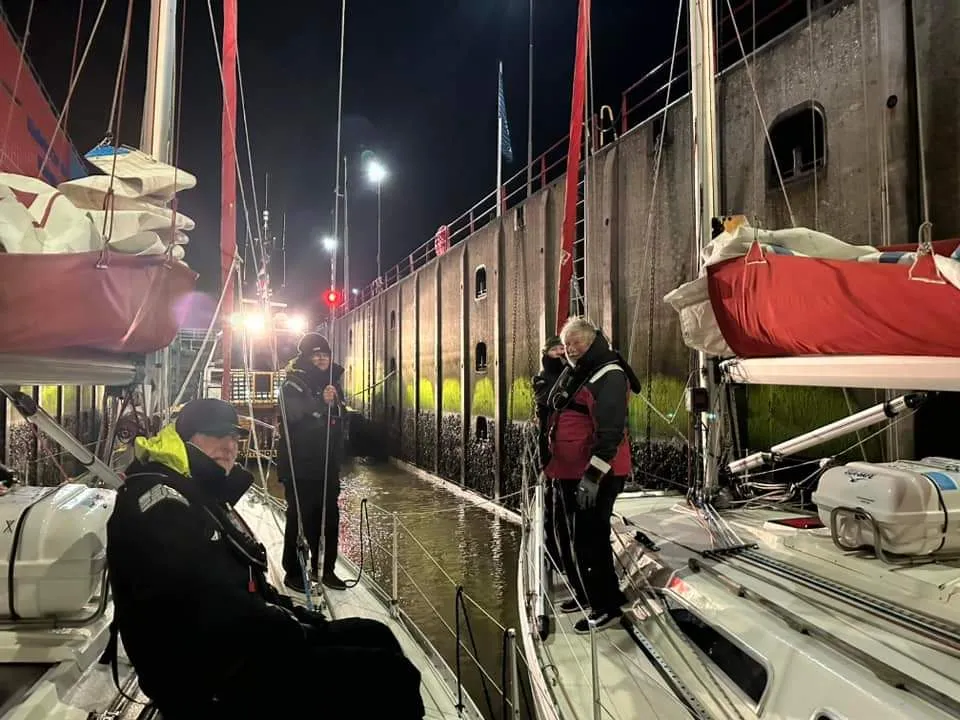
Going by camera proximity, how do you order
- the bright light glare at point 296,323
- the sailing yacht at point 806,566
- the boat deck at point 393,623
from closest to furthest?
the sailing yacht at point 806,566
the boat deck at point 393,623
the bright light glare at point 296,323

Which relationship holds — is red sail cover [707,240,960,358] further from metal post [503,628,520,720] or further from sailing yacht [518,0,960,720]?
metal post [503,628,520,720]

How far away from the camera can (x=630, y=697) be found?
246cm

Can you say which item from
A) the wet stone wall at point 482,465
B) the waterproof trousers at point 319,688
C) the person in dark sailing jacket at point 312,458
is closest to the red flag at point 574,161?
the person in dark sailing jacket at point 312,458

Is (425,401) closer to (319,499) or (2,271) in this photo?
(319,499)

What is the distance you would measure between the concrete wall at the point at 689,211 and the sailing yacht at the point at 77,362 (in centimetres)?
281

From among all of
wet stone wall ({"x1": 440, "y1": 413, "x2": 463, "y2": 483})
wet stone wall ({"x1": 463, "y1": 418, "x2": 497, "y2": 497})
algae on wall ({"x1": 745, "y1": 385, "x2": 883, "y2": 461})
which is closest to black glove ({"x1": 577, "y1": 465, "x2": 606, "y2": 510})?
algae on wall ({"x1": 745, "y1": 385, "x2": 883, "y2": 461})

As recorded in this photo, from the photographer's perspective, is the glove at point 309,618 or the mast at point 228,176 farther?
the mast at point 228,176

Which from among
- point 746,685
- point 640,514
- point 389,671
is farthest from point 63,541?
point 640,514

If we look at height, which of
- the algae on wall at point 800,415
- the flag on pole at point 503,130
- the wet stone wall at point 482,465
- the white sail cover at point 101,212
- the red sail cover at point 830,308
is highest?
the flag on pole at point 503,130

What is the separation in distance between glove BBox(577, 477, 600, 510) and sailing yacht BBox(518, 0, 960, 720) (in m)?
0.46

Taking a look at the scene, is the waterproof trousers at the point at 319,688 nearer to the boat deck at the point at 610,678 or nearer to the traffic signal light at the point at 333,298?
the boat deck at the point at 610,678

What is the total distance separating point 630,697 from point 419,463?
49.1ft

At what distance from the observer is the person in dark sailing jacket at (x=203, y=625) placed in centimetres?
157

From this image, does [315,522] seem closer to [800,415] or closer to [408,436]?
[800,415]
